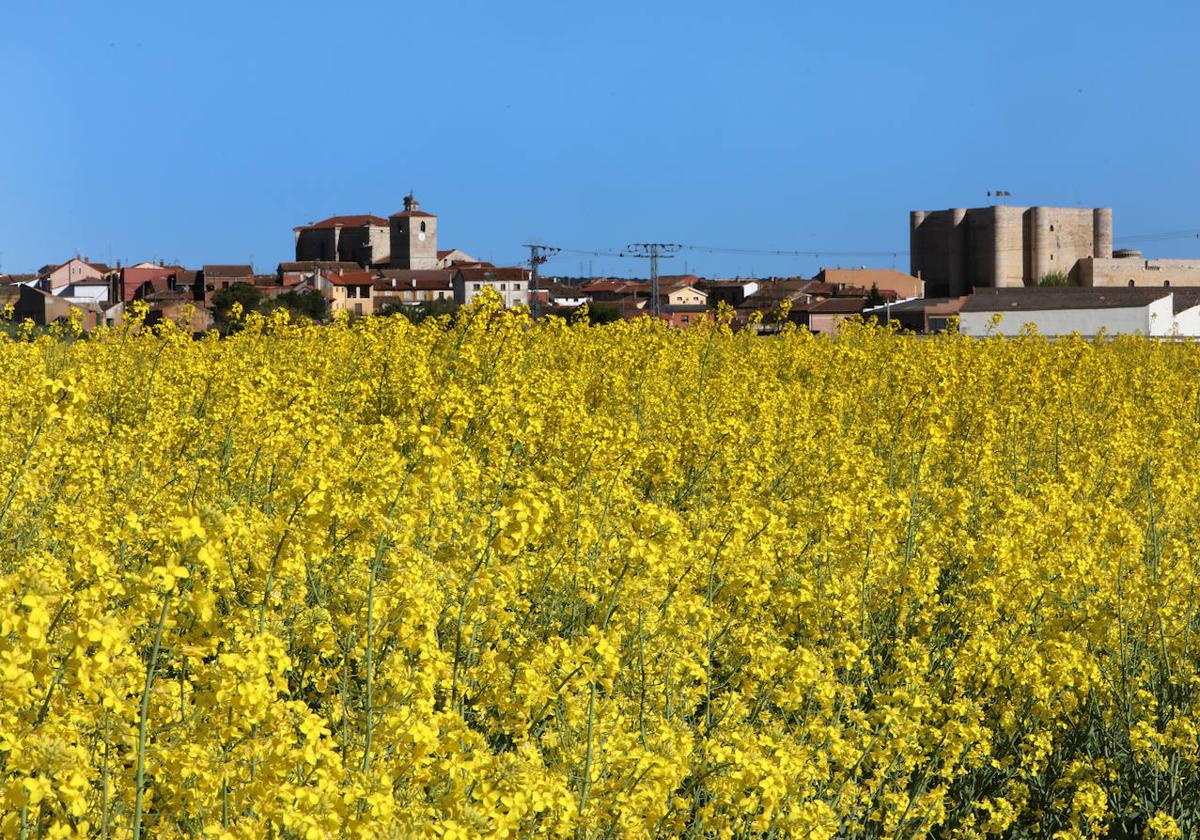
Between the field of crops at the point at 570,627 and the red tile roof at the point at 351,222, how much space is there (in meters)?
133

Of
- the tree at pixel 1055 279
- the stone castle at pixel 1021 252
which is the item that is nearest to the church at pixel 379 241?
the stone castle at pixel 1021 252

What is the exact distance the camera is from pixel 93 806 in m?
3.23

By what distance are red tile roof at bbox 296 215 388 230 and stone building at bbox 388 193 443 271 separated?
1.71 m

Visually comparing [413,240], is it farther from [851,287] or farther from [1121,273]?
[1121,273]

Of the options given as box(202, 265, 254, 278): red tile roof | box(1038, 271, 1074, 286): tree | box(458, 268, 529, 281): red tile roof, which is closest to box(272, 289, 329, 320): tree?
box(202, 265, 254, 278): red tile roof

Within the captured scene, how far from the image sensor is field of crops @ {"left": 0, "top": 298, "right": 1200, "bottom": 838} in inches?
118

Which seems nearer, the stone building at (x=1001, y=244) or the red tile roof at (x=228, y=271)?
the stone building at (x=1001, y=244)

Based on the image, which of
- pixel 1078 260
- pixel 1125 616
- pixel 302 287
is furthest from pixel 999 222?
pixel 1125 616

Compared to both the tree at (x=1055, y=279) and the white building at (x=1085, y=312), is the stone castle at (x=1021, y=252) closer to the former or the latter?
the tree at (x=1055, y=279)

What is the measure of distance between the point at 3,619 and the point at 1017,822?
3.88 metres

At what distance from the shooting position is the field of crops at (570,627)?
9.87 feet

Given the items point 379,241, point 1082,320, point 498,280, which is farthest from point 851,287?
point 379,241

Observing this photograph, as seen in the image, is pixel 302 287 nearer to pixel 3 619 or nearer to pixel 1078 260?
pixel 1078 260

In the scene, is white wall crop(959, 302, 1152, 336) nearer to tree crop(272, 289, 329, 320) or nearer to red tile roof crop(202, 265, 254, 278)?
tree crop(272, 289, 329, 320)
